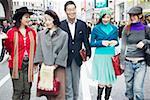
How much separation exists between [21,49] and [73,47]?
0.86 meters

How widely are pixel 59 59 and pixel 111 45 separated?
152 centimetres

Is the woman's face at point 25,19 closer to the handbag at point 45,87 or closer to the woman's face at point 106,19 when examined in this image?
the handbag at point 45,87

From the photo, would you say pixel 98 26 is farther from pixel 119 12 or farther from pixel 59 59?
pixel 119 12

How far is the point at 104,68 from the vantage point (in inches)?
273

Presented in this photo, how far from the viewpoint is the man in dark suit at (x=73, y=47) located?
6098 mm

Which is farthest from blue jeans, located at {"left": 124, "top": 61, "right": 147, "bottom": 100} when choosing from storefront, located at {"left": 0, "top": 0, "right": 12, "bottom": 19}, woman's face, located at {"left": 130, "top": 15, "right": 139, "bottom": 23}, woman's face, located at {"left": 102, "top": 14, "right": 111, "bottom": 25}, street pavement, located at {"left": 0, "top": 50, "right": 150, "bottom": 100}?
storefront, located at {"left": 0, "top": 0, "right": 12, "bottom": 19}

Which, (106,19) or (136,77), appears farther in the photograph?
(106,19)

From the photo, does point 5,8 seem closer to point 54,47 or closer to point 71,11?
point 71,11

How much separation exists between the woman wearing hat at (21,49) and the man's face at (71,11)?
59 cm

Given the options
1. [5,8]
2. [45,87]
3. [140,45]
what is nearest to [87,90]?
[140,45]

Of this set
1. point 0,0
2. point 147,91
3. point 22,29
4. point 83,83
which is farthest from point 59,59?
point 0,0

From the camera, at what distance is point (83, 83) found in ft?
32.2

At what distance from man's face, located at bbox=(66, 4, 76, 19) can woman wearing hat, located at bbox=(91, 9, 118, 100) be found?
88cm

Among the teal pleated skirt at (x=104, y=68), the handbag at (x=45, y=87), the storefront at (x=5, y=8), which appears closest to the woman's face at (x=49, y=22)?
the handbag at (x=45, y=87)
